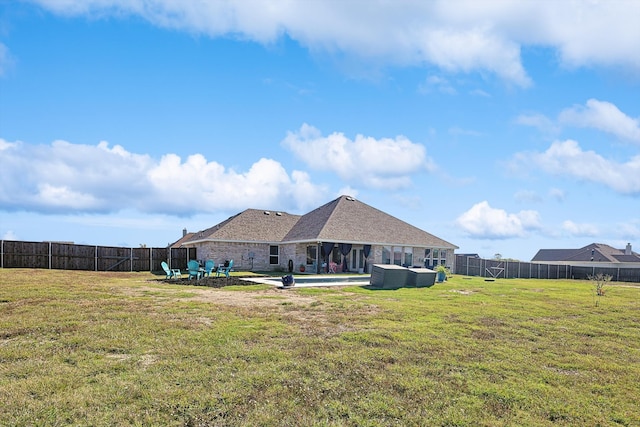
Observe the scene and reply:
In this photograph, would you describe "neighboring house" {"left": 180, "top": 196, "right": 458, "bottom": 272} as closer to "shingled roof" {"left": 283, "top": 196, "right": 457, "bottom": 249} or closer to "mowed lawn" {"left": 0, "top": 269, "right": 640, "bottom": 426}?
"shingled roof" {"left": 283, "top": 196, "right": 457, "bottom": 249}

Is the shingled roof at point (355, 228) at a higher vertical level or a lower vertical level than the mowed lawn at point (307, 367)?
higher

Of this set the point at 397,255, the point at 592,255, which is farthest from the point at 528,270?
the point at 592,255

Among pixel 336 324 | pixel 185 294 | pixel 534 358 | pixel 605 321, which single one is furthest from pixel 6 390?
pixel 605 321

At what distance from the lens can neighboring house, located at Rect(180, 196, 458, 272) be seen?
31828 mm

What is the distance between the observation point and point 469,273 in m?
38.9

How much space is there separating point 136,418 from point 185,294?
35.5 ft

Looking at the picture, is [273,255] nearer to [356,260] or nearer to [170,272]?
[356,260]

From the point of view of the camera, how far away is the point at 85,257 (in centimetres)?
2994

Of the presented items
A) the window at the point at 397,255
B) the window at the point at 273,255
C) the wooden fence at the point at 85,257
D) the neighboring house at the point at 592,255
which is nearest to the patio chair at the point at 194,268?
the wooden fence at the point at 85,257

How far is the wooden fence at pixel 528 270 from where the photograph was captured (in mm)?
38312

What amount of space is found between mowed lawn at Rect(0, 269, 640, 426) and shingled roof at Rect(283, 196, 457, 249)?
19.5m

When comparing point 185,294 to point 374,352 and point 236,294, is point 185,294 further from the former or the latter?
point 374,352

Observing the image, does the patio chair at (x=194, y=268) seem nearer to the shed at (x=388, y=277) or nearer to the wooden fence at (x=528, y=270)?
the shed at (x=388, y=277)

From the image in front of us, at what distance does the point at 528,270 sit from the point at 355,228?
63.0ft
